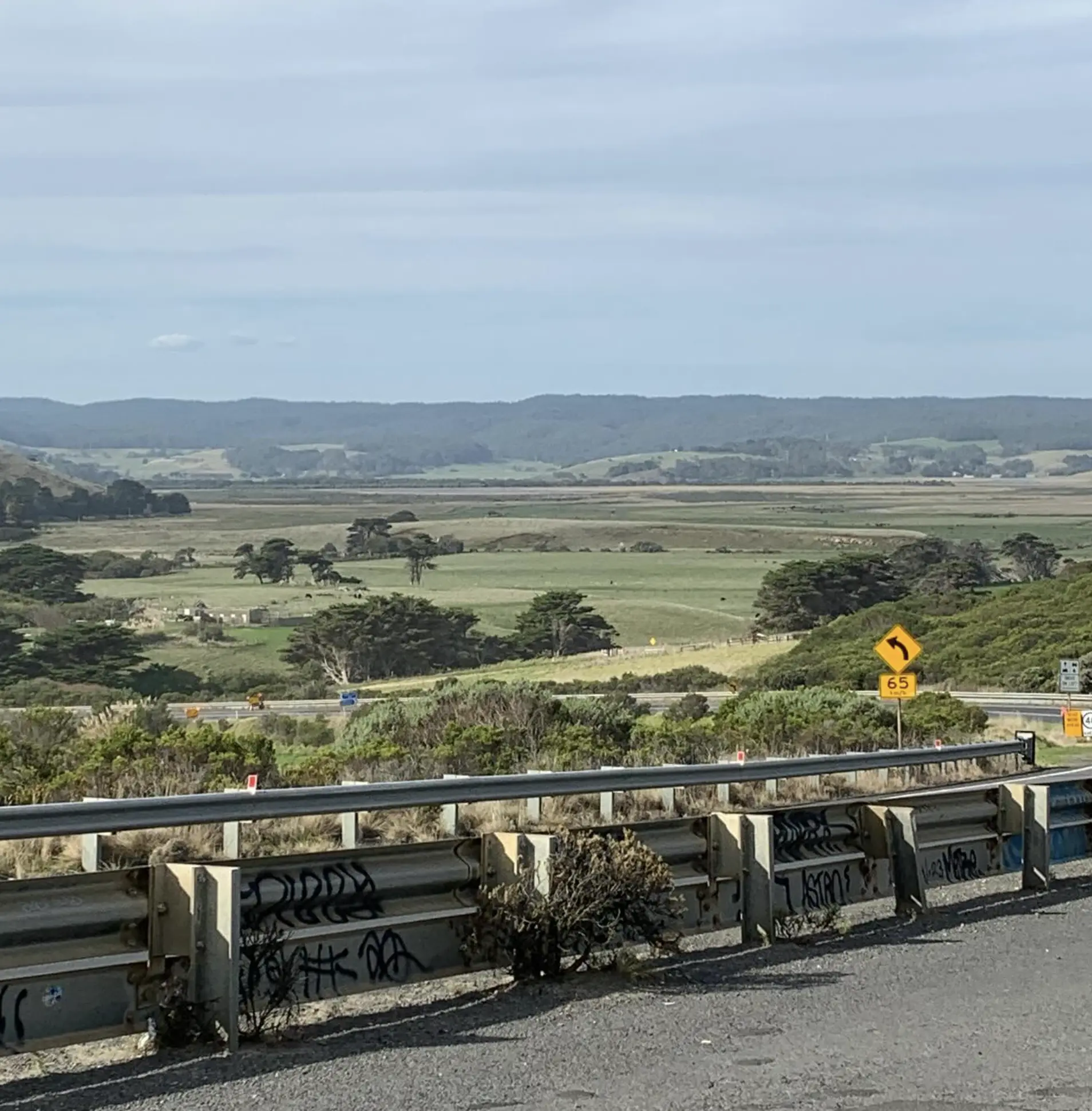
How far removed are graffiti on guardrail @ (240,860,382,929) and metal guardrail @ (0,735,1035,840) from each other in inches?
37.5

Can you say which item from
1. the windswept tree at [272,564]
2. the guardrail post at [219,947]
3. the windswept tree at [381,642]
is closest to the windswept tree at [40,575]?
the windswept tree at [272,564]

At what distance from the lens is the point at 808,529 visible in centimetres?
19238

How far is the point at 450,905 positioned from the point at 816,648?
59902 millimetres

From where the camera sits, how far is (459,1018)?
28.0 ft

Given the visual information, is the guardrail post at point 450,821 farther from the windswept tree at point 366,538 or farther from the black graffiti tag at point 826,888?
the windswept tree at point 366,538

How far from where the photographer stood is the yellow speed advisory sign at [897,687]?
2948 centimetres

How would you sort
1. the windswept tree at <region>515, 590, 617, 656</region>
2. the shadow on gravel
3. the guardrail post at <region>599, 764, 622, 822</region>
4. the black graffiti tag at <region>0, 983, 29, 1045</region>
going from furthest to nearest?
1. the windswept tree at <region>515, 590, 617, 656</region>
2. the guardrail post at <region>599, 764, 622, 822</region>
3. the shadow on gravel
4. the black graffiti tag at <region>0, 983, 29, 1045</region>

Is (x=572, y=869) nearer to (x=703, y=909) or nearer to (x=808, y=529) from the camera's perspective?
(x=703, y=909)

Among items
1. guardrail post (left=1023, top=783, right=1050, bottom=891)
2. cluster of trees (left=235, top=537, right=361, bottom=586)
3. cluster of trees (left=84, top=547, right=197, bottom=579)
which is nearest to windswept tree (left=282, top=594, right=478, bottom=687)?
cluster of trees (left=235, top=537, right=361, bottom=586)

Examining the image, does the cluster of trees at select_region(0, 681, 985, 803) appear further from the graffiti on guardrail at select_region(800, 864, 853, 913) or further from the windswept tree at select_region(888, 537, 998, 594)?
the windswept tree at select_region(888, 537, 998, 594)

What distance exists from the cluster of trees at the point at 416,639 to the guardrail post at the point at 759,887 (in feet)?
221

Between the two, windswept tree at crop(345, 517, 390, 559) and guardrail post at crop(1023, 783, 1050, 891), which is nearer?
guardrail post at crop(1023, 783, 1050, 891)

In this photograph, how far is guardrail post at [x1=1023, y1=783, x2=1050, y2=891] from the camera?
13016mm

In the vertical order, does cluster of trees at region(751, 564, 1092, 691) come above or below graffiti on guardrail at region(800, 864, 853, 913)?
below
